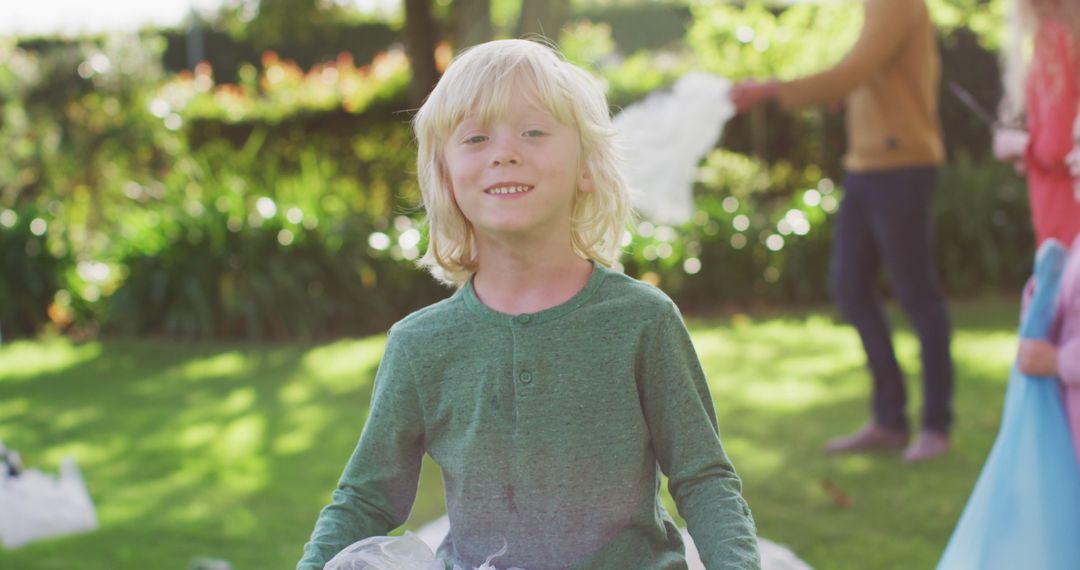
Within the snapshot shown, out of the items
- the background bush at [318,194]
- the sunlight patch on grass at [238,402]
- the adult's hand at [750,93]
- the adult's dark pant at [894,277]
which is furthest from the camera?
the background bush at [318,194]

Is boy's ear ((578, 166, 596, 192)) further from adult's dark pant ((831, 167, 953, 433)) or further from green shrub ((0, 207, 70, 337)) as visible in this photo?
green shrub ((0, 207, 70, 337))

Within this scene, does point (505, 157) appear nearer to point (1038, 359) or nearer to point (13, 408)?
point (1038, 359)

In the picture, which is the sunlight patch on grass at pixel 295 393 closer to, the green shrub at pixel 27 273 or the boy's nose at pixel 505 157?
the green shrub at pixel 27 273

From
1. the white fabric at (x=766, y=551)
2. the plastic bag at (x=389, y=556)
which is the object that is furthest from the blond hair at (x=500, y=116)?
the white fabric at (x=766, y=551)

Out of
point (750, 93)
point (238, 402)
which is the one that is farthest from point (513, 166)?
point (238, 402)

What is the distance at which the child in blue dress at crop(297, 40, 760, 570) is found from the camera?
1.81 meters

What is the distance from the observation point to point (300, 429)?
17.9 ft

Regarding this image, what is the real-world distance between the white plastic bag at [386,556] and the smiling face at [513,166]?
49cm

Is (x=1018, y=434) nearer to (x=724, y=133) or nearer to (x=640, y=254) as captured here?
(x=640, y=254)

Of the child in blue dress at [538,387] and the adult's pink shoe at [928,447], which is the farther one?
the adult's pink shoe at [928,447]

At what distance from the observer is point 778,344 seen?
7008mm

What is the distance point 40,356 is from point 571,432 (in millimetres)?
6489

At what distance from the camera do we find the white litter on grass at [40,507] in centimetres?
371

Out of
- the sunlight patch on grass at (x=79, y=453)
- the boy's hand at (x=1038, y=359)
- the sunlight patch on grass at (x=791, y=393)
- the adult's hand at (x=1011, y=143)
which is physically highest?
the adult's hand at (x=1011, y=143)
